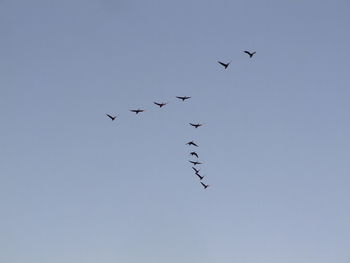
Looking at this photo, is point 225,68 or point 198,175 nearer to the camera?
point 225,68

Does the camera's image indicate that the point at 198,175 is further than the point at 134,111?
Yes

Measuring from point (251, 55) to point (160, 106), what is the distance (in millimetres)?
17906

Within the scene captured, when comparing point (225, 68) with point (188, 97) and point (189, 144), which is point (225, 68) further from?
point (189, 144)

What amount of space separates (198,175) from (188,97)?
48.3 ft

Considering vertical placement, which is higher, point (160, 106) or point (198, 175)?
point (160, 106)

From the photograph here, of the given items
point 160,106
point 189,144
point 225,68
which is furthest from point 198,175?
point 225,68

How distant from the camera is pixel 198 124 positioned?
95688 millimetres

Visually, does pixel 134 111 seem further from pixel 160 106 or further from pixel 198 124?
pixel 198 124

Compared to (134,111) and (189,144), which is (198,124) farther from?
(134,111)

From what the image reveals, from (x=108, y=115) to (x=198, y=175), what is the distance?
1948 centimetres

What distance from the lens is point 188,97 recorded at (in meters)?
93.4

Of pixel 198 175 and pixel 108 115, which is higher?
pixel 108 115

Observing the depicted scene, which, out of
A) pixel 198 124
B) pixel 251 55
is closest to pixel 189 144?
pixel 198 124

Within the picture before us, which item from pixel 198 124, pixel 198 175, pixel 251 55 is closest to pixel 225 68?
pixel 251 55
